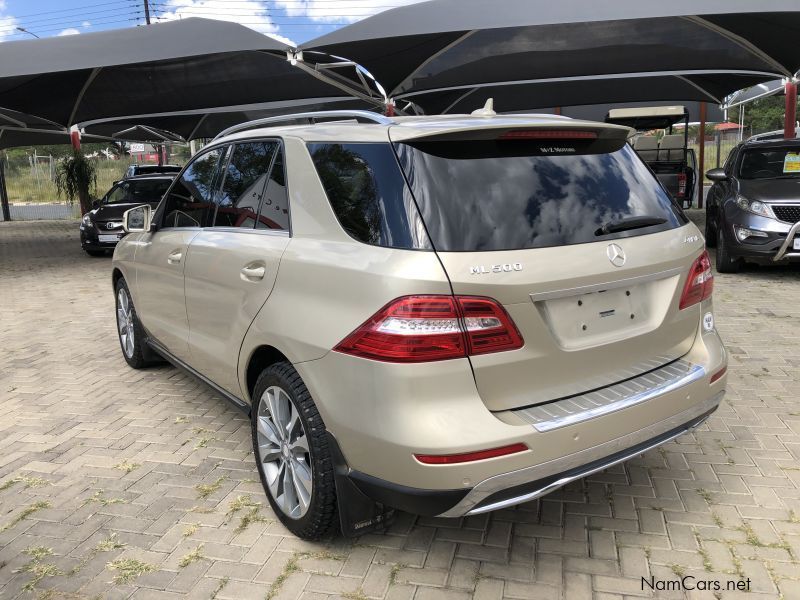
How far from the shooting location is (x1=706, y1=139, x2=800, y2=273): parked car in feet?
25.3

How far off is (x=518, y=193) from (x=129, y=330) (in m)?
4.00

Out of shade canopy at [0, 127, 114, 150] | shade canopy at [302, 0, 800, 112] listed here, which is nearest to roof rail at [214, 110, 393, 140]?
shade canopy at [302, 0, 800, 112]

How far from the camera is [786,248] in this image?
7.70 metres

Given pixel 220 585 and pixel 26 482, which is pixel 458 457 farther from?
pixel 26 482

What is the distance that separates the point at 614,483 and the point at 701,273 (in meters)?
1.13

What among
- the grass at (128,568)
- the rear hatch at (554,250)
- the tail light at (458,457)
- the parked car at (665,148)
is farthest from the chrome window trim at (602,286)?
the parked car at (665,148)

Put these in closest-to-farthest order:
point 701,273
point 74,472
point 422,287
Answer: point 422,287 < point 701,273 < point 74,472

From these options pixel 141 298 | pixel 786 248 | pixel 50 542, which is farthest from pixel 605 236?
pixel 786 248

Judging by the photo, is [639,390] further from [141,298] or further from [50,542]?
[141,298]

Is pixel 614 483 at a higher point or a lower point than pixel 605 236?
lower

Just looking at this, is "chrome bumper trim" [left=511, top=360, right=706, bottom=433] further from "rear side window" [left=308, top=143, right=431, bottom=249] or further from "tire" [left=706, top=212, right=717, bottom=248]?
"tire" [left=706, top=212, right=717, bottom=248]

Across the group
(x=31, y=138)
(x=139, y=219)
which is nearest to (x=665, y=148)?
(x=139, y=219)

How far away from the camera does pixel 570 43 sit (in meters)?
13.4

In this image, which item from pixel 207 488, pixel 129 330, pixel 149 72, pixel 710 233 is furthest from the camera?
pixel 149 72
